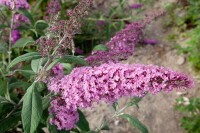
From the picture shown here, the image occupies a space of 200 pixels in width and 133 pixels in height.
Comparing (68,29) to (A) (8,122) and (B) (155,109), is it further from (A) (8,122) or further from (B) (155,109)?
(B) (155,109)

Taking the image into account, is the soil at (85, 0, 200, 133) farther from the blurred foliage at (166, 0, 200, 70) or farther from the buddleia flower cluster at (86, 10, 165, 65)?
the buddleia flower cluster at (86, 10, 165, 65)

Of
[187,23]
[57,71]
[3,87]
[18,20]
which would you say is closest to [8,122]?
[3,87]

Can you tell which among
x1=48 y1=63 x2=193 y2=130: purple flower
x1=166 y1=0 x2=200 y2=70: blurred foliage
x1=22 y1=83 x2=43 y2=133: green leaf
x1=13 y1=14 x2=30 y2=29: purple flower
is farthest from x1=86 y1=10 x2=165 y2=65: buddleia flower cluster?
x1=166 y1=0 x2=200 y2=70: blurred foliage

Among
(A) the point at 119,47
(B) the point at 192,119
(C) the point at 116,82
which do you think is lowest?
(B) the point at 192,119

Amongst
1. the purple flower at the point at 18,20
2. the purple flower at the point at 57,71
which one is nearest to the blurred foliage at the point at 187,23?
the purple flower at the point at 18,20

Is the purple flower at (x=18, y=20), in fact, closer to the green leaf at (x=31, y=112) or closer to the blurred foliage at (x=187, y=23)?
the green leaf at (x=31, y=112)

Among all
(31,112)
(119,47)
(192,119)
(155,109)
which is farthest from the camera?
(155,109)
